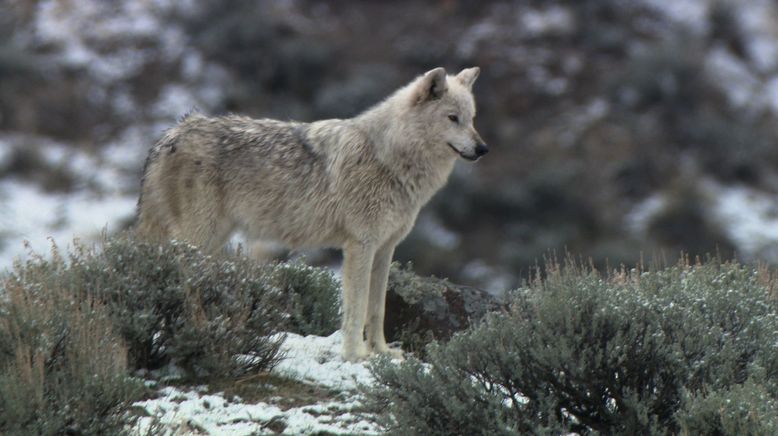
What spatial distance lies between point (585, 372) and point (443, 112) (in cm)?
296

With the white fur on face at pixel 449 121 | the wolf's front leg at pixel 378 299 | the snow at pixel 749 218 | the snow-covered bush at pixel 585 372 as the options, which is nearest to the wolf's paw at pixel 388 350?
the wolf's front leg at pixel 378 299

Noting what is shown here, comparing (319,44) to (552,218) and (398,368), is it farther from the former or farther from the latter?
(398,368)

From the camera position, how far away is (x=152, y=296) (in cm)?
690

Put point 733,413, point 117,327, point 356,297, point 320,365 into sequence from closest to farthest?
1. point 733,413
2. point 117,327
3. point 320,365
4. point 356,297

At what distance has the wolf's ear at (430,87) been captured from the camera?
26.7ft

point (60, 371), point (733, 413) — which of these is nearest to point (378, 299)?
point (60, 371)

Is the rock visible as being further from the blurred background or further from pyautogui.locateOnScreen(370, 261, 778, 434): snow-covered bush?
the blurred background

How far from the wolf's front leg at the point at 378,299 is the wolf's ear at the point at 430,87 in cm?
110

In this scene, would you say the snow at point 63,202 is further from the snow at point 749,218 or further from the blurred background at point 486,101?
the snow at point 749,218

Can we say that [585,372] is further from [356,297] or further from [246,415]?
[356,297]

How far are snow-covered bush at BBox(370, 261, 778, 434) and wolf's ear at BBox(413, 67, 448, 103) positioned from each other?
242cm

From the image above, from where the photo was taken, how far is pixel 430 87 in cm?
820

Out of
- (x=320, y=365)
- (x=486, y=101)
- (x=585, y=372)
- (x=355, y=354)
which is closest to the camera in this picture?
(x=585, y=372)

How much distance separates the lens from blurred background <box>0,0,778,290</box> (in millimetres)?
17469
